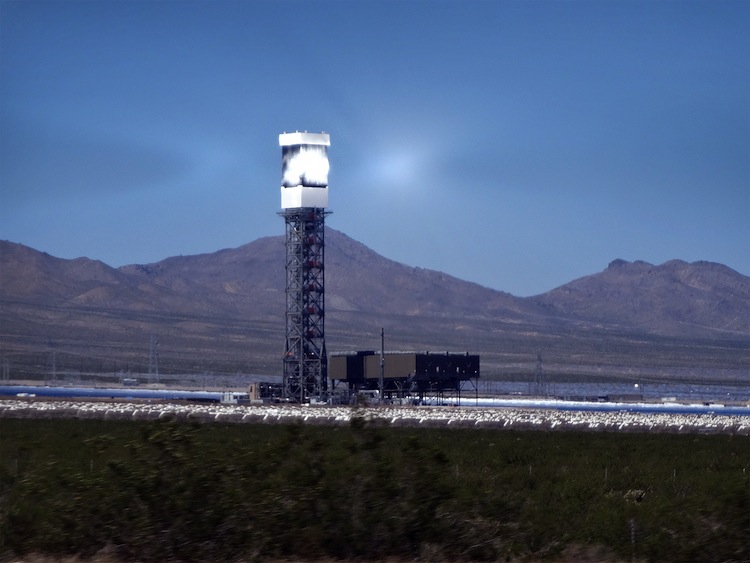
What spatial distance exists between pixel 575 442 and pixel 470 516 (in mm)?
27006

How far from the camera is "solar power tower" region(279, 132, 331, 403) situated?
7650 centimetres

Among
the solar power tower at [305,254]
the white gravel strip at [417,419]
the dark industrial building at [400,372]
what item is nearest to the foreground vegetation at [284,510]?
the white gravel strip at [417,419]

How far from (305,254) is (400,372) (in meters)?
10.9

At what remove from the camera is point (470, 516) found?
626 inches

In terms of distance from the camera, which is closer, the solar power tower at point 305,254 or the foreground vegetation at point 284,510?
the foreground vegetation at point 284,510

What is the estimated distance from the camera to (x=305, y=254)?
7662 cm

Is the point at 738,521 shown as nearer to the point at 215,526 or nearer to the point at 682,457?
the point at 215,526

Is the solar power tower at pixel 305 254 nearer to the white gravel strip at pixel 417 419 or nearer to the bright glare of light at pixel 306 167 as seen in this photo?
the bright glare of light at pixel 306 167

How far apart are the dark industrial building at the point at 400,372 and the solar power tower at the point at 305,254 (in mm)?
1804

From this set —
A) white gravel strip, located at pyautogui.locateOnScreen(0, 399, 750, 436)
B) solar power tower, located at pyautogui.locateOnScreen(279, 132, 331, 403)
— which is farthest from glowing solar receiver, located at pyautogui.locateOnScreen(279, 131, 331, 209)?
white gravel strip, located at pyautogui.locateOnScreen(0, 399, 750, 436)

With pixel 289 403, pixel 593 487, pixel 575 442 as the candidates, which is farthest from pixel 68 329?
pixel 593 487

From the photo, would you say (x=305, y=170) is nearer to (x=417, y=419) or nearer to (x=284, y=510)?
(x=417, y=419)

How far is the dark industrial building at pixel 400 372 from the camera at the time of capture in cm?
7625

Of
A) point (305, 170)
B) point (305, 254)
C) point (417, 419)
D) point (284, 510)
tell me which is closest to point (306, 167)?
point (305, 170)
